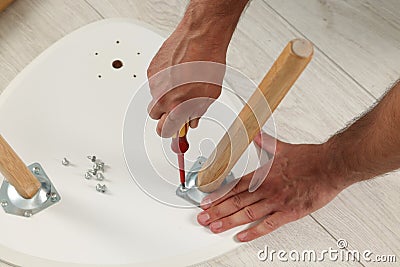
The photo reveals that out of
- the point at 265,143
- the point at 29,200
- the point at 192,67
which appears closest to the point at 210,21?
the point at 192,67

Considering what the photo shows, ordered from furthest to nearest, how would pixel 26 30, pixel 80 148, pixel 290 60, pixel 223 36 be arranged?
pixel 26 30
pixel 80 148
pixel 223 36
pixel 290 60

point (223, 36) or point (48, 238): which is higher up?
point (223, 36)

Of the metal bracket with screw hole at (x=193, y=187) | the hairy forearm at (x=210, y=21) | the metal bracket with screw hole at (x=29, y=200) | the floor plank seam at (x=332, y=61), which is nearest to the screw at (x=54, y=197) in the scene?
the metal bracket with screw hole at (x=29, y=200)

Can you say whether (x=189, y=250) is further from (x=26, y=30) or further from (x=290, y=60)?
(x=26, y=30)

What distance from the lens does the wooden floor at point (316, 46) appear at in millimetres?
917

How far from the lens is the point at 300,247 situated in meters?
0.87

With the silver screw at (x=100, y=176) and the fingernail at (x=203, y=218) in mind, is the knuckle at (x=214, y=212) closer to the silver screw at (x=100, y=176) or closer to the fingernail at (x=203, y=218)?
the fingernail at (x=203, y=218)

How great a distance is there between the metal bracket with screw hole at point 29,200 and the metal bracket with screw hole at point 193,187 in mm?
152

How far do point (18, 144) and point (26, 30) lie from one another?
234 mm

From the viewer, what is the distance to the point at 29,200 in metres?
0.82

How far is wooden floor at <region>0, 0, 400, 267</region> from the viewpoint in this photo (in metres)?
0.92

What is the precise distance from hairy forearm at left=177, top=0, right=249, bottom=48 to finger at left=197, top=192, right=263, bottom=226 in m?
0.20

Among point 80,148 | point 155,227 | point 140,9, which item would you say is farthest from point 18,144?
point 140,9

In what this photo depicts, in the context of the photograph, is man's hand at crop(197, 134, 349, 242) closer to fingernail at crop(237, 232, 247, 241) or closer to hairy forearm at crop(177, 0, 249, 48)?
fingernail at crop(237, 232, 247, 241)
